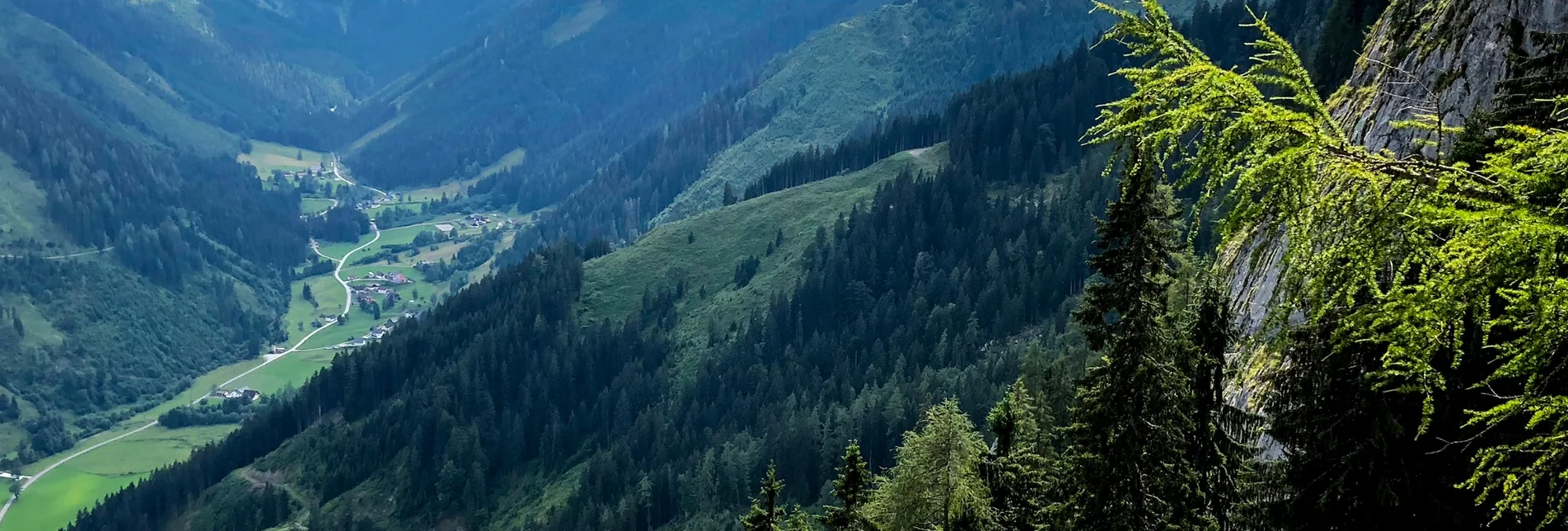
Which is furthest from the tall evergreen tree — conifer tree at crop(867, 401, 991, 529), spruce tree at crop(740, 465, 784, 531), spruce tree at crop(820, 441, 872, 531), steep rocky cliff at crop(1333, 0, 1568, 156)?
spruce tree at crop(740, 465, 784, 531)

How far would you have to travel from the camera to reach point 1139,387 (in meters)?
22.4

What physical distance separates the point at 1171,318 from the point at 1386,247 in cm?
1167

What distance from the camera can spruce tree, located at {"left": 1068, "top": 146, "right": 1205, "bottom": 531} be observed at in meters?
21.9

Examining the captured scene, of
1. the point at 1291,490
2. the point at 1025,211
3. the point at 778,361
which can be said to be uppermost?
the point at 1291,490

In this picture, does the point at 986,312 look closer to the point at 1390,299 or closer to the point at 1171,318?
the point at 1171,318

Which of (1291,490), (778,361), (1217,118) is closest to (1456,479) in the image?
(1291,490)

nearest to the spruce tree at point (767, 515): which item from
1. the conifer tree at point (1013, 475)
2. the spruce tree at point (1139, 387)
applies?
the conifer tree at point (1013, 475)

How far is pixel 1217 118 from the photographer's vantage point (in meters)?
13.0

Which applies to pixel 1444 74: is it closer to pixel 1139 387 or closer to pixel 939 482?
pixel 1139 387

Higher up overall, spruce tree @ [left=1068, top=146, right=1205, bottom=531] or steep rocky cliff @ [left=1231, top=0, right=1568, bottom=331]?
steep rocky cliff @ [left=1231, top=0, right=1568, bottom=331]

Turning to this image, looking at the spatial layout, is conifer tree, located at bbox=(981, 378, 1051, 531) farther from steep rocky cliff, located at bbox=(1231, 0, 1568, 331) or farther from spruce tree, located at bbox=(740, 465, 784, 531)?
spruce tree, located at bbox=(740, 465, 784, 531)

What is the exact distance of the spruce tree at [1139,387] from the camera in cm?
2191

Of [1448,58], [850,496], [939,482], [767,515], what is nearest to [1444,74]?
[1448,58]

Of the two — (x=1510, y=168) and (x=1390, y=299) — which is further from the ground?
(x=1510, y=168)
